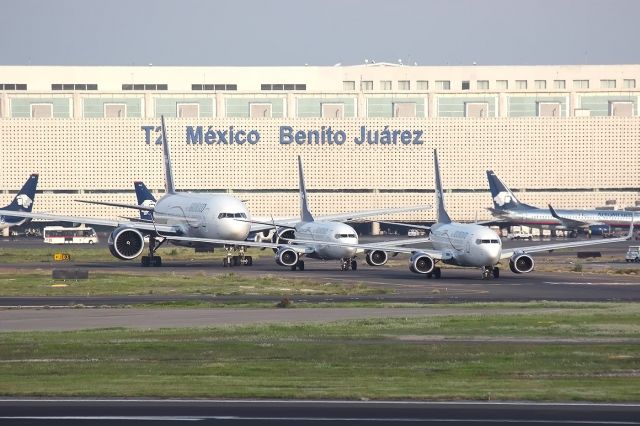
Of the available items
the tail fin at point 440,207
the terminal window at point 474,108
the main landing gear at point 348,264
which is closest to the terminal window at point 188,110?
the terminal window at point 474,108

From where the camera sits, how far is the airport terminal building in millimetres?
181750

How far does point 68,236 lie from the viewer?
139750 mm

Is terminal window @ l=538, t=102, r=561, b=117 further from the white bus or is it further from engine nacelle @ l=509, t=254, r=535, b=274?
engine nacelle @ l=509, t=254, r=535, b=274

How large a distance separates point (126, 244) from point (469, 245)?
78.4 feet

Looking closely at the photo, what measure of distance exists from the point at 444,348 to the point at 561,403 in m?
9.07

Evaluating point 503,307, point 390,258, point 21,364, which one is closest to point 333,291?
point 503,307

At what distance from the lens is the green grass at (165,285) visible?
181 ft

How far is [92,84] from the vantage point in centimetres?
19038

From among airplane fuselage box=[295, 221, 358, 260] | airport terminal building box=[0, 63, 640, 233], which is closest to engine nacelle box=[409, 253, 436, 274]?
airplane fuselage box=[295, 221, 358, 260]

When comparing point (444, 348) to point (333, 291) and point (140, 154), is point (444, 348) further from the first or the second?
point (140, 154)

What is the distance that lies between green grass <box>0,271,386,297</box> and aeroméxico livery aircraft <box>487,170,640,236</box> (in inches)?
3259

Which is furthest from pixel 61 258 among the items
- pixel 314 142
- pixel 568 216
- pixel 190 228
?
pixel 314 142

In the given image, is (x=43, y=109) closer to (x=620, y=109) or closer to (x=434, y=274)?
(x=620, y=109)

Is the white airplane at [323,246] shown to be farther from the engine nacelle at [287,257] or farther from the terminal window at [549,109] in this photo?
the terminal window at [549,109]
